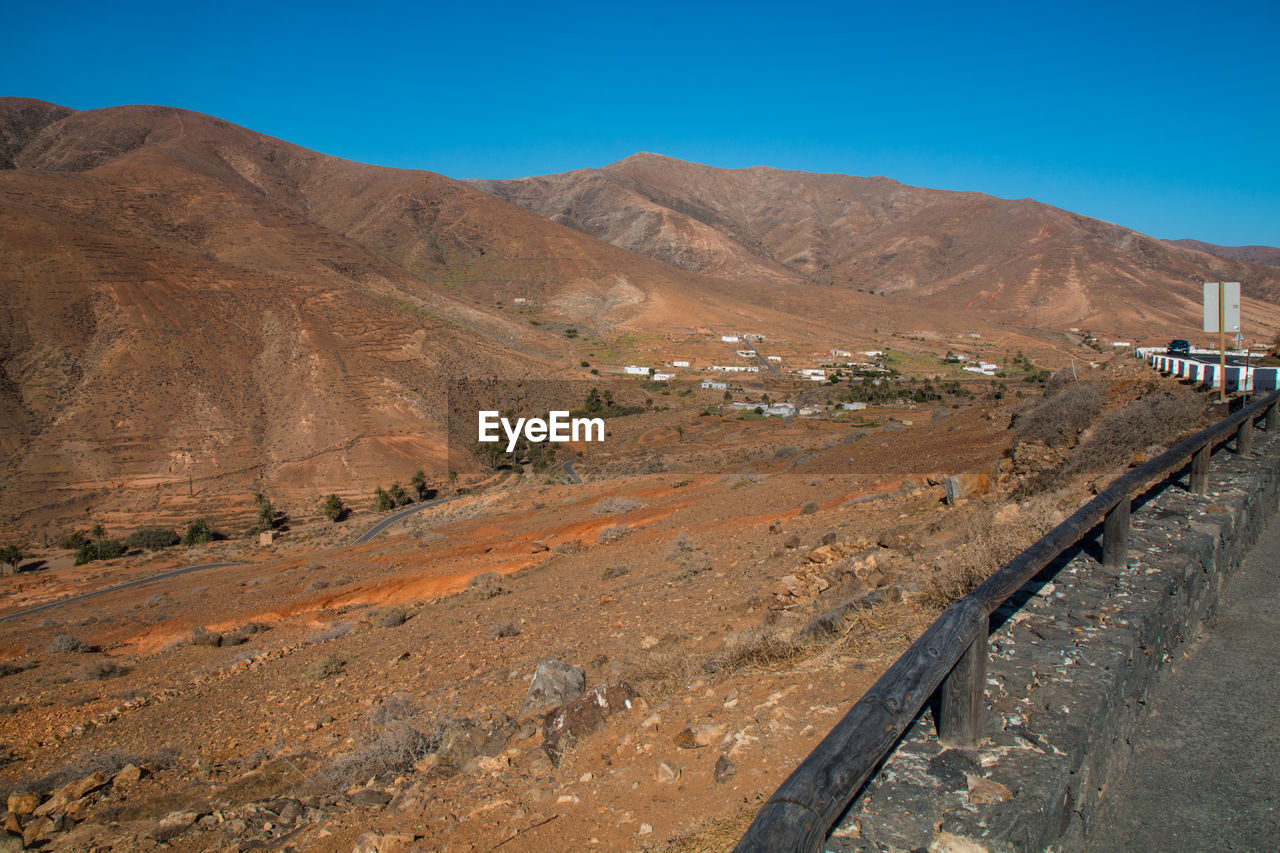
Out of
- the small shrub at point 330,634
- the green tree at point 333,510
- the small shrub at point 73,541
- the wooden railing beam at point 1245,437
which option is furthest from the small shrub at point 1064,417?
the small shrub at point 73,541

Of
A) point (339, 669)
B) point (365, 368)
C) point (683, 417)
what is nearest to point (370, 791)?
point (339, 669)

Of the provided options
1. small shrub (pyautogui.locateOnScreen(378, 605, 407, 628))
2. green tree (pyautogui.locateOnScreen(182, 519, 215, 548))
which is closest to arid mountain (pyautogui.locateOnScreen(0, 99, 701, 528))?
green tree (pyautogui.locateOnScreen(182, 519, 215, 548))

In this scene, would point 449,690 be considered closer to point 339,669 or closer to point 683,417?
point 339,669

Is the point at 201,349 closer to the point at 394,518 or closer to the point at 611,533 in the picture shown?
the point at 394,518

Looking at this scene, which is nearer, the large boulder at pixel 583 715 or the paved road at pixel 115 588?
the large boulder at pixel 583 715

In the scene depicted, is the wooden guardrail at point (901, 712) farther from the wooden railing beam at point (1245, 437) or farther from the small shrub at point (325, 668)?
the small shrub at point (325, 668)

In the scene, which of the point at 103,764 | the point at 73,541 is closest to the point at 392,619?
the point at 103,764

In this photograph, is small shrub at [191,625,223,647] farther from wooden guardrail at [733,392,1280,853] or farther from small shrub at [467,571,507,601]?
wooden guardrail at [733,392,1280,853]
